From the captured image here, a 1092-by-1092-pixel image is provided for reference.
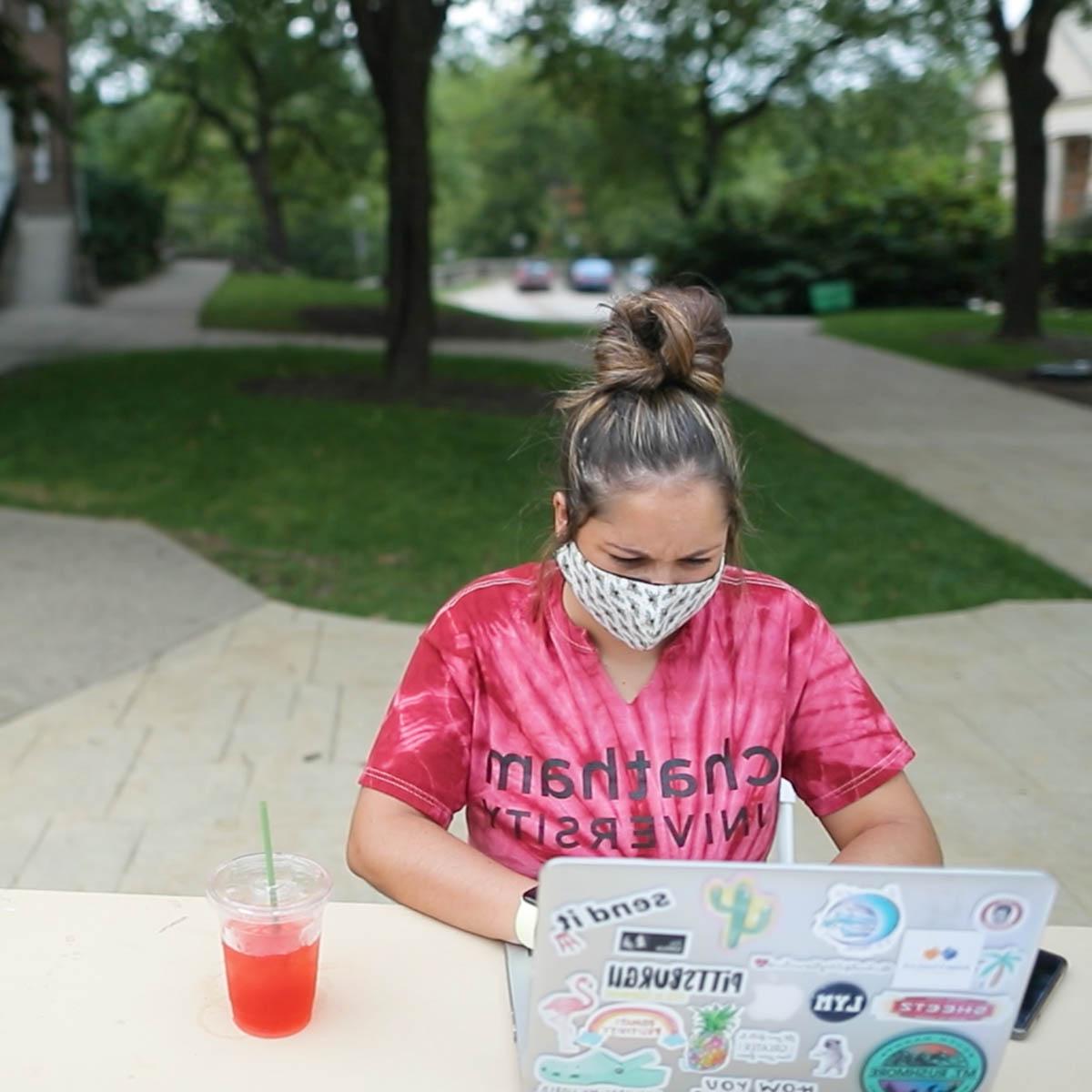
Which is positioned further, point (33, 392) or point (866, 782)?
point (33, 392)

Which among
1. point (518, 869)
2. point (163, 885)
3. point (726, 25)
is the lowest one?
point (163, 885)

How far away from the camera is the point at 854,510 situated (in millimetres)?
6941

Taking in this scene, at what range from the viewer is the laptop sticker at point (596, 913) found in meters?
1.11

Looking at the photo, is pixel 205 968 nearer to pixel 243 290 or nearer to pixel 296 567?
pixel 296 567

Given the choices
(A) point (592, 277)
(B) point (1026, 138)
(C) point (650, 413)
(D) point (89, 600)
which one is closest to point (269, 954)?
(C) point (650, 413)

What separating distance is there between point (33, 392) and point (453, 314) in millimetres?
7860

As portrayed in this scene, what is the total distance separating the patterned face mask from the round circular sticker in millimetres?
671

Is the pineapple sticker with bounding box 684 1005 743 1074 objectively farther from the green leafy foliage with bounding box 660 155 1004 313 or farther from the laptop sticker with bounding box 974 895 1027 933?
the green leafy foliage with bounding box 660 155 1004 313

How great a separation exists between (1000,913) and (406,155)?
9.20m

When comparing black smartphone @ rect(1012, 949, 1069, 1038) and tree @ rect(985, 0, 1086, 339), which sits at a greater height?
tree @ rect(985, 0, 1086, 339)

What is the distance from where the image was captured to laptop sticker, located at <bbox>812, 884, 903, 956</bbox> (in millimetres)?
1101

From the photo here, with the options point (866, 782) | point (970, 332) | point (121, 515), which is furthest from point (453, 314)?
point (866, 782)

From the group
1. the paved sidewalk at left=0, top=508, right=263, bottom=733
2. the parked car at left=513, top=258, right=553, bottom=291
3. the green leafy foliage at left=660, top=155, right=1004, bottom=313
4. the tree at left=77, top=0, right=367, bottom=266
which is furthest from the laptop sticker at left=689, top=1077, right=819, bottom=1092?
the parked car at left=513, top=258, right=553, bottom=291

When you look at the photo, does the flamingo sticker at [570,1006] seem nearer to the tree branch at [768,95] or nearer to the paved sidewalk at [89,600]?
the paved sidewalk at [89,600]
